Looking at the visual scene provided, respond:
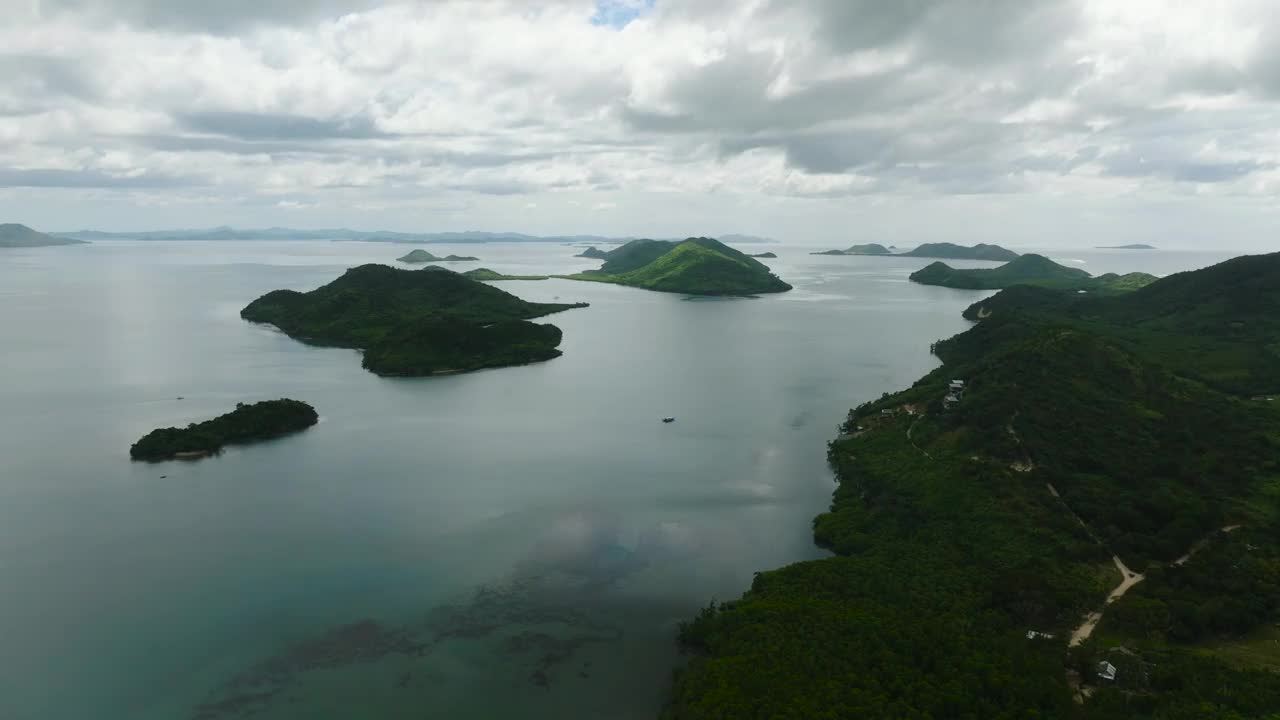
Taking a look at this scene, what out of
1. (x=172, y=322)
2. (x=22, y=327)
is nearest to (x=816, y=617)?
(x=172, y=322)

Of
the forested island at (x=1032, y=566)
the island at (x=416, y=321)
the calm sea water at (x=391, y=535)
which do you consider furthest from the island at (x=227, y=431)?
the forested island at (x=1032, y=566)

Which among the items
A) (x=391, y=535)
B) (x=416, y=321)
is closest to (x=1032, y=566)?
(x=391, y=535)

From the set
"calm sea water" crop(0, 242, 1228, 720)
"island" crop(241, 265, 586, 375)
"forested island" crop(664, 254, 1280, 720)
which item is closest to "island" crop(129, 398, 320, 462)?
"calm sea water" crop(0, 242, 1228, 720)

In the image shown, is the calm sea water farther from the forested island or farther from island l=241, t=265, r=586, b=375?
island l=241, t=265, r=586, b=375

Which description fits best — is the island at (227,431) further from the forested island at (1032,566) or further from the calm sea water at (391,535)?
the forested island at (1032,566)

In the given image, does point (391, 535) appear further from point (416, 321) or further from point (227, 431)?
point (416, 321)

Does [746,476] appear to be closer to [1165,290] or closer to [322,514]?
[322,514]
